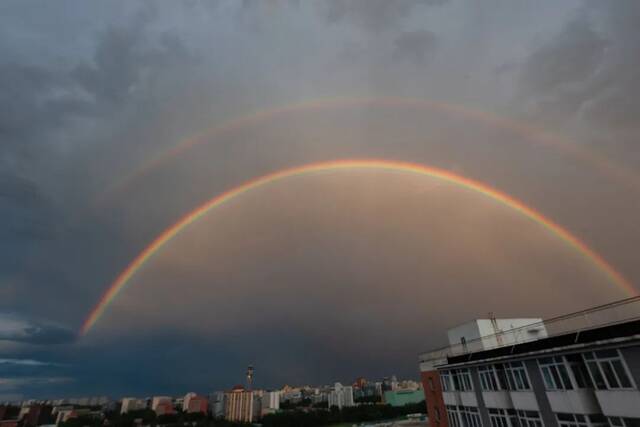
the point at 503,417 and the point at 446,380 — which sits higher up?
the point at 446,380

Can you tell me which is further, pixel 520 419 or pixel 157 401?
pixel 157 401

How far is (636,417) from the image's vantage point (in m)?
Result: 11.6

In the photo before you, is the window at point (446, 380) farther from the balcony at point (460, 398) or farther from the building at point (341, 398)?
the building at point (341, 398)

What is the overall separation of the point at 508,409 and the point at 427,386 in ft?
37.5

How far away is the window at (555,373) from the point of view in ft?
46.9

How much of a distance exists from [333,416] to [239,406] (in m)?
45.1

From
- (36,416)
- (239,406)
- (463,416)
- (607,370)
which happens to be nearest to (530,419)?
(607,370)

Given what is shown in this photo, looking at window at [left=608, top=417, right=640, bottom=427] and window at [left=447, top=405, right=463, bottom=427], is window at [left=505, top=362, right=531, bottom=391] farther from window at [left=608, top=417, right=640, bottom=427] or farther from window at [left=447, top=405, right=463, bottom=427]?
window at [left=447, top=405, right=463, bottom=427]

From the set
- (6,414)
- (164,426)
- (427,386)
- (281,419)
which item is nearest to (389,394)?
(281,419)

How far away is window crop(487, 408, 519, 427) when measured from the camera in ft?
60.5

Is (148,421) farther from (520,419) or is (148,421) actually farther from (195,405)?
(520,419)

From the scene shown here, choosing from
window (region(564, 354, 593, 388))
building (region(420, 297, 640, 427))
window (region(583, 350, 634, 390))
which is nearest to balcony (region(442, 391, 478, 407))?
building (region(420, 297, 640, 427))

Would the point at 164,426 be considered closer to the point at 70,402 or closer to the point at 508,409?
the point at 70,402

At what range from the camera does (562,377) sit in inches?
572
